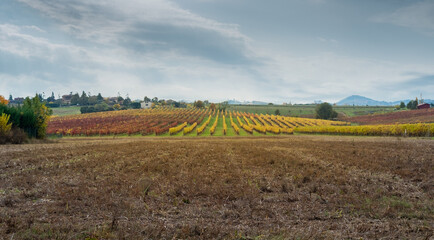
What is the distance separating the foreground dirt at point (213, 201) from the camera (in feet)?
17.1

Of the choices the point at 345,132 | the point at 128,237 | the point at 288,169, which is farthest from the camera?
the point at 345,132

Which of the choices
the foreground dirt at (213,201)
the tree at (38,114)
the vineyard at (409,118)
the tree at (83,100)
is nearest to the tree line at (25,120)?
the tree at (38,114)

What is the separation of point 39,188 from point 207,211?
6.47 metres

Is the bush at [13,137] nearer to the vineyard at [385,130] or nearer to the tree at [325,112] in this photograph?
the vineyard at [385,130]

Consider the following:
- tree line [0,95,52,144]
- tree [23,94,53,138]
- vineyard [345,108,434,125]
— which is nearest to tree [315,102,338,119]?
vineyard [345,108,434,125]

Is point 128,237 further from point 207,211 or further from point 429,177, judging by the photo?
point 429,177

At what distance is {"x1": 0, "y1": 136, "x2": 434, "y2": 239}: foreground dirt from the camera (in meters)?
5.20

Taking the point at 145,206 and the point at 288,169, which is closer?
the point at 145,206

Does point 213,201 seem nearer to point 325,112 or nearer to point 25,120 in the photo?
point 25,120

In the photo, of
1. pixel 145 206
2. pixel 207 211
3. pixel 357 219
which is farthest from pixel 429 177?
pixel 145 206

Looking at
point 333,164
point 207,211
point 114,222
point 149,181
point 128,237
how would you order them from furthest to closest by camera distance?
point 333,164, point 149,181, point 207,211, point 114,222, point 128,237

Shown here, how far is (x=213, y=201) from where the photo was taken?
7.37 m

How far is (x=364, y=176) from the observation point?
1053 cm

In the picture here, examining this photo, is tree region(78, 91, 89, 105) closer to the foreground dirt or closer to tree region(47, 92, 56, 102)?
tree region(47, 92, 56, 102)
